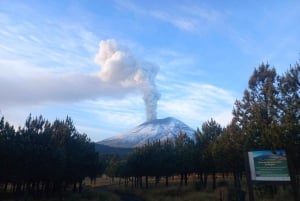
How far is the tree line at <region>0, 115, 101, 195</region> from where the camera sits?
118ft

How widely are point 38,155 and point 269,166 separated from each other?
26.8 meters

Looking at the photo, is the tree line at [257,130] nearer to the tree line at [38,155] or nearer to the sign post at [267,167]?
the sign post at [267,167]

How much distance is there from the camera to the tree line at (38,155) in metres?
35.9

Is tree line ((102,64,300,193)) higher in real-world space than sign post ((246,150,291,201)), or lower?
higher

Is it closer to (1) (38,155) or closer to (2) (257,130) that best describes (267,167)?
(2) (257,130)

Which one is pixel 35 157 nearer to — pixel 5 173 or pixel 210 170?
pixel 5 173

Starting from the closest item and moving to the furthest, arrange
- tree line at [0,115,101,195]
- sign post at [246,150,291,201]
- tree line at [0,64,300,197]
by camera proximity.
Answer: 1. sign post at [246,150,291,201]
2. tree line at [0,64,300,197]
3. tree line at [0,115,101,195]

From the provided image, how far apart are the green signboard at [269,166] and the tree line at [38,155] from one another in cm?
2289

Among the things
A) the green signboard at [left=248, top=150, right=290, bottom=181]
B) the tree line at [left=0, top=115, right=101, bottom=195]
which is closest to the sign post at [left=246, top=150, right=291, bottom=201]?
the green signboard at [left=248, top=150, right=290, bottom=181]

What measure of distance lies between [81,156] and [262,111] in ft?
95.9

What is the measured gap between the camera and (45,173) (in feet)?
129

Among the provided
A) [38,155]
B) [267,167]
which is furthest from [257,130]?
[38,155]

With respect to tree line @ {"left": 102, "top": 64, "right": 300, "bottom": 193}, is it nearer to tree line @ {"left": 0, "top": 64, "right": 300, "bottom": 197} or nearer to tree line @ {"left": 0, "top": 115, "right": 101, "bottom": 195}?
tree line @ {"left": 0, "top": 64, "right": 300, "bottom": 197}

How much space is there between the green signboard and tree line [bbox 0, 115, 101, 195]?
75.1 ft
